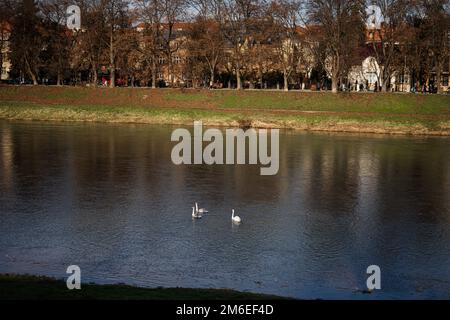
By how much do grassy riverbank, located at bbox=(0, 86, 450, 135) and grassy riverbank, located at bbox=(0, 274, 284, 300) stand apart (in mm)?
56489

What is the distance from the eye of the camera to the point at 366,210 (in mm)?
33938

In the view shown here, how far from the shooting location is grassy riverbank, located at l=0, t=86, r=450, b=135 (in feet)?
245

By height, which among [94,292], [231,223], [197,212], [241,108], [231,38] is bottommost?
[231,223]

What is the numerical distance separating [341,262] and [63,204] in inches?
602

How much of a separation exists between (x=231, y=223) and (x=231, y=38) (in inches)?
2580

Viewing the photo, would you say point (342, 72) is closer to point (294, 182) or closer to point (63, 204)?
point (294, 182)

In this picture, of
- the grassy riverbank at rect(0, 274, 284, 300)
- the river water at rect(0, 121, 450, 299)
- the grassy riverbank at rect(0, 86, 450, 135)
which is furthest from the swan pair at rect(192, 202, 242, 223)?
the grassy riverbank at rect(0, 86, 450, 135)

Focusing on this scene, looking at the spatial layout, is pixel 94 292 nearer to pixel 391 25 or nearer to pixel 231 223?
pixel 231 223

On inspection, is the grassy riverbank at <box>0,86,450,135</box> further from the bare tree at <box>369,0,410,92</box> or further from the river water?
the river water

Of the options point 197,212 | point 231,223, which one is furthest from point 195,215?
point 231,223

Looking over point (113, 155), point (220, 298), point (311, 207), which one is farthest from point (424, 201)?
point (113, 155)

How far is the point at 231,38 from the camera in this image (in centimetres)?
9300

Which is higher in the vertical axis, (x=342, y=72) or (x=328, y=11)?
(x=328, y=11)

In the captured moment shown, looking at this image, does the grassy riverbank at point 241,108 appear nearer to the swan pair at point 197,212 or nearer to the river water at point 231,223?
the river water at point 231,223
